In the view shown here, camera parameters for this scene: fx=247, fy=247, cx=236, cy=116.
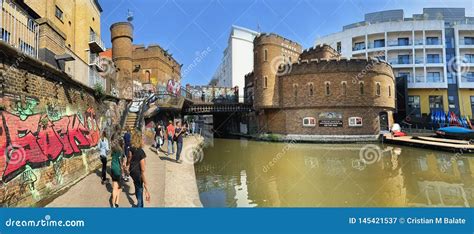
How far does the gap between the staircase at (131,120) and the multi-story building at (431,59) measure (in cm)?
3676

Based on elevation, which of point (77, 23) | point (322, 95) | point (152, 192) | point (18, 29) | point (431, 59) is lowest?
point (152, 192)

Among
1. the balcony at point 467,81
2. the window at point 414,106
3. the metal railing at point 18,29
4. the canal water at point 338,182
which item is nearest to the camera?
the metal railing at point 18,29

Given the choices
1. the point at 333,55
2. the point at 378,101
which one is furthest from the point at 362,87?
the point at 333,55

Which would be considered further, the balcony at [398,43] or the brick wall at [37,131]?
the balcony at [398,43]

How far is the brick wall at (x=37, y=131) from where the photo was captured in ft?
15.1

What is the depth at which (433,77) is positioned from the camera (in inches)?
1457

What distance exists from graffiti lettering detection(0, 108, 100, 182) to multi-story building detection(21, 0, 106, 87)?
71.4 inches

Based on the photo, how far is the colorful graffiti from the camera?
4555 mm

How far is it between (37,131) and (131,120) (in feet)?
32.4

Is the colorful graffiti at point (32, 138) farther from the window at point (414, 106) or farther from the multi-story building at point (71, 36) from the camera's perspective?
the window at point (414, 106)

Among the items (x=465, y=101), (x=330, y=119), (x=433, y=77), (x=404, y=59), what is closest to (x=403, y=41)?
(x=404, y=59)

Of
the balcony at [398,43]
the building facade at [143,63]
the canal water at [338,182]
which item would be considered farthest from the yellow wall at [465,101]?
the building facade at [143,63]

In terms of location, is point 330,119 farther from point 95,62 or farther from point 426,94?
point 426,94

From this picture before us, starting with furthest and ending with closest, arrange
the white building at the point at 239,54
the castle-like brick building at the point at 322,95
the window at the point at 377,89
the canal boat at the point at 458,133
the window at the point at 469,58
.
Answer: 1. the white building at the point at 239,54
2. the window at the point at 469,58
3. the window at the point at 377,89
4. the castle-like brick building at the point at 322,95
5. the canal boat at the point at 458,133
